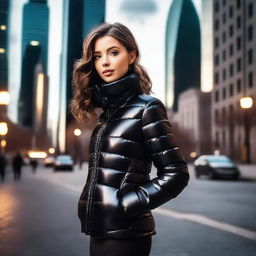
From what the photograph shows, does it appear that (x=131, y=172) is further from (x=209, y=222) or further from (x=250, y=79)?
(x=250, y=79)

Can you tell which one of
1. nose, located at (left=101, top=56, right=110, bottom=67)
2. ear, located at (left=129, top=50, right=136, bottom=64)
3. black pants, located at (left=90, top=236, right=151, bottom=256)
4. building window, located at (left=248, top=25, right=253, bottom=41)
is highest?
building window, located at (left=248, top=25, right=253, bottom=41)

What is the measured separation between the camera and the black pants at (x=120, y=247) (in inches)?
85.0

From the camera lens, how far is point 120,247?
2.16 m

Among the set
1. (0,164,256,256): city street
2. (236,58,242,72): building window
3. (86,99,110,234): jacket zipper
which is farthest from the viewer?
(236,58,242,72): building window

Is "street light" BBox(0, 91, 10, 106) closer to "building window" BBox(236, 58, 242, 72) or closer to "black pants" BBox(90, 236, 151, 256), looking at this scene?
"black pants" BBox(90, 236, 151, 256)

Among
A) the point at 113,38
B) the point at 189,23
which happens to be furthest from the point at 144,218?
the point at 189,23

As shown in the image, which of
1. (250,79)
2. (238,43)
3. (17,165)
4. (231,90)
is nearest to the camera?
(17,165)

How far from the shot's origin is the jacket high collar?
2357mm

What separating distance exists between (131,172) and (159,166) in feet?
0.47

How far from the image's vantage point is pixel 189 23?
18525cm

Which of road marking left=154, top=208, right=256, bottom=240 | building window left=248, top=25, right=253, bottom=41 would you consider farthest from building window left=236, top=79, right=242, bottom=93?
road marking left=154, top=208, right=256, bottom=240

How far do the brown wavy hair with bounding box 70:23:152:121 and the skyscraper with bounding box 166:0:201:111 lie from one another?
7362 inches

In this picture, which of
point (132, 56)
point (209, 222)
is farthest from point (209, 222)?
point (132, 56)

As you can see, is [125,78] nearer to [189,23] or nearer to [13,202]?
[13,202]
